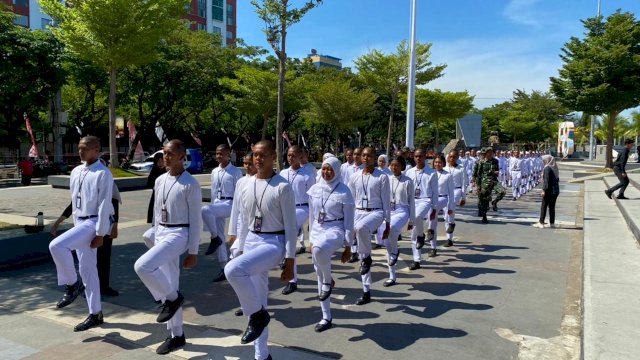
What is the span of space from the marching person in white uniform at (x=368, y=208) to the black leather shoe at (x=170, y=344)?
2.37 m

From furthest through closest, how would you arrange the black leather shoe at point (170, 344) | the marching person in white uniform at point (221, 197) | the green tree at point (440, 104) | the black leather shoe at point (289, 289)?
1. the green tree at point (440, 104)
2. the marching person in white uniform at point (221, 197)
3. the black leather shoe at point (289, 289)
4. the black leather shoe at point (170, 344)

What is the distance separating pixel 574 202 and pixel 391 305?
15.4 meters

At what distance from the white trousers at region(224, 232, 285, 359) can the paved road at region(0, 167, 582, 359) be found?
1.96 ft

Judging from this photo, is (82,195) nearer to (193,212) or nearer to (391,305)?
(193,212)

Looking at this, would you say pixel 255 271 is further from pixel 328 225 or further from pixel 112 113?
pixel 112 113

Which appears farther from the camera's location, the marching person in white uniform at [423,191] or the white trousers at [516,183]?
the white trousers at [516,183]

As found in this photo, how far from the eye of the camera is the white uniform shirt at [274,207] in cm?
436

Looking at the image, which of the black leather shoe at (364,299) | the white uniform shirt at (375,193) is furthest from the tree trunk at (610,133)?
the black leather shoe at (364,299)

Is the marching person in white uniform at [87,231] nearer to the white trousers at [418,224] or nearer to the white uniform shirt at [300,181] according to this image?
the white uniform shirt at [300,181]

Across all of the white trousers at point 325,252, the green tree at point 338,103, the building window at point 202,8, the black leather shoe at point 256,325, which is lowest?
the black leather shoe at point 256,325

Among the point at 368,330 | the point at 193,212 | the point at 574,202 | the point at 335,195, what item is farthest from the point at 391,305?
the point at 574,202

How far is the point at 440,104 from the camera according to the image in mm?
44812

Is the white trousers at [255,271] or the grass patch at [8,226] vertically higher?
the white trousers at [255,271]

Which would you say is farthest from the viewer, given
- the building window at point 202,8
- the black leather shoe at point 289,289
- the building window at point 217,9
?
the building window at point 217,9
